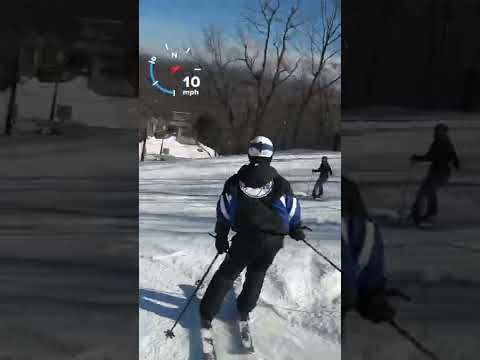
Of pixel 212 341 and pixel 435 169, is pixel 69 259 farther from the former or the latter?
pixel 435 169

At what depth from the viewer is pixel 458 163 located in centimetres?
313

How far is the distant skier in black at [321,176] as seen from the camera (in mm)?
3082

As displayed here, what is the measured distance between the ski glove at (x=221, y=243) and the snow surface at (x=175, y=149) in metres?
0.58

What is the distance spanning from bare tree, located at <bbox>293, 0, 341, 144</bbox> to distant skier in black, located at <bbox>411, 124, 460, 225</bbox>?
0.84m

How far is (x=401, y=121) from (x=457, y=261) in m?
1.07

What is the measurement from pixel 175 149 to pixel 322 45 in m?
1.28

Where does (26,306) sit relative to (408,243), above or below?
below

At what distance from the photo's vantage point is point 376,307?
3.12 metres

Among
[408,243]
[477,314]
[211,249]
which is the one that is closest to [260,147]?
[211,249]

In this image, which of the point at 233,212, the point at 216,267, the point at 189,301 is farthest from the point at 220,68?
the point at 189,301

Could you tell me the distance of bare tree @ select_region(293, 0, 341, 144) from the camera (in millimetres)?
3092

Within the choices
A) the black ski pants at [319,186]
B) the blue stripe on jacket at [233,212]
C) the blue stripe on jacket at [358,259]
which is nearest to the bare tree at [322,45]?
the black ski pants at [319,186]

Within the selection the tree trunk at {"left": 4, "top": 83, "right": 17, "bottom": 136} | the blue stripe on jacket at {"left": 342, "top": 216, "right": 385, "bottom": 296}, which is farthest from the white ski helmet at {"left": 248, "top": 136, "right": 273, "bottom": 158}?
the tree trunk at {"left": 4, "top": 83, "right": 17, "bottom": 136}

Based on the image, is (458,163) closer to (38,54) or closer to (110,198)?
(110,198)
